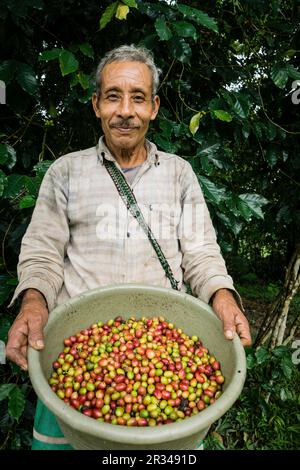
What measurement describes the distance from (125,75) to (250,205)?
969mm

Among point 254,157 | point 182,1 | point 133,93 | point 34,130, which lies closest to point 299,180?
point 254,157

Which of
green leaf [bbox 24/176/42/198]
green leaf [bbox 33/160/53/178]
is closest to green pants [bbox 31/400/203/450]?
green leaf [bbox 24/176/42/198]

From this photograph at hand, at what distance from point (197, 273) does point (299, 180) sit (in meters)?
1.61

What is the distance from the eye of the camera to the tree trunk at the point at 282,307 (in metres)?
3.14

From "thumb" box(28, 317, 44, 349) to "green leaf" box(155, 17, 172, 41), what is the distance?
1347 mm

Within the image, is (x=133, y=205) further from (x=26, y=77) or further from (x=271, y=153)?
(x=271, y=153)

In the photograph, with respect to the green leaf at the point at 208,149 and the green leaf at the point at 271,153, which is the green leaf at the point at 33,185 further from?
the green leaf at the point at 271,153

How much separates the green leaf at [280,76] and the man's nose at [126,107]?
0.96 metres

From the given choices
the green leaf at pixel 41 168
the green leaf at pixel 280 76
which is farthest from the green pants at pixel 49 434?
the green leaf at pixel 280 76

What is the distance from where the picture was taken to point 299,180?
2990 millimetres

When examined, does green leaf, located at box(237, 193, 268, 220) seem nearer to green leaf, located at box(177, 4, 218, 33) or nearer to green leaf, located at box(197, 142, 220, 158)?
green leaf, located at box(197, 142, 220, 158)

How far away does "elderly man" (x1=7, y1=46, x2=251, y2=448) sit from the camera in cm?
170

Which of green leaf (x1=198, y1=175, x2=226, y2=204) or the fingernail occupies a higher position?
green leaf (x1=198, y1=175, x2=226, y2=204)
